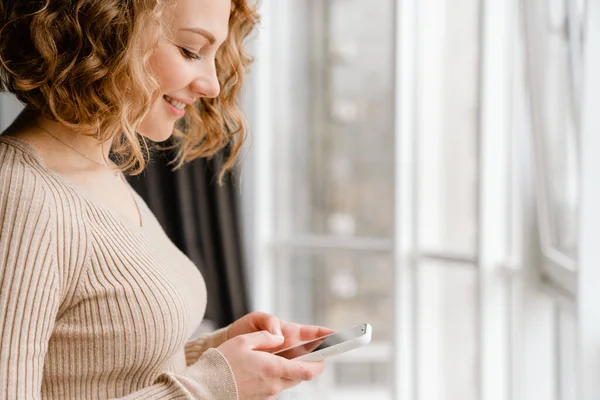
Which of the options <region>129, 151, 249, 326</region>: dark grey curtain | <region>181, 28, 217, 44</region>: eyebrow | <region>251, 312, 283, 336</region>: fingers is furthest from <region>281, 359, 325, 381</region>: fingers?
<region>129, 151, 249, 326</region>: dark grey curtain

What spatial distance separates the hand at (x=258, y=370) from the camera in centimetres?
112

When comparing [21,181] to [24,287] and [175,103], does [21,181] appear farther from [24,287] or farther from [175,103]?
[175,103]

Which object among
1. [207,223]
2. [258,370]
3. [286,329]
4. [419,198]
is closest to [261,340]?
[258,370]

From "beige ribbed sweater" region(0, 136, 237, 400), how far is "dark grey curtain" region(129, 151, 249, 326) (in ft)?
6.19

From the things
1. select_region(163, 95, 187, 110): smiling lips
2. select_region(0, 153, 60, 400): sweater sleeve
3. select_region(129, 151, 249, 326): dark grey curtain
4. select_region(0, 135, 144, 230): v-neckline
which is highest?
select_region(163, 95, 187, 110): smiling lips

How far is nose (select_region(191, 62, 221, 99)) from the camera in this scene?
1.23m

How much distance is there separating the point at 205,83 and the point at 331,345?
1.56ft

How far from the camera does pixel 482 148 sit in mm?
2340

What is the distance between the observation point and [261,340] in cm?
117

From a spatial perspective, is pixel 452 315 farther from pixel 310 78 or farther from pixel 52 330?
pixel 52 330

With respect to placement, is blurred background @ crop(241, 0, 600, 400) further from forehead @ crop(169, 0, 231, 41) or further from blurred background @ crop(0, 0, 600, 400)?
forehead @ crop(169, 0, 231, 41)

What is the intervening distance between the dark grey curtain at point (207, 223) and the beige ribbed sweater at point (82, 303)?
1.89 metres

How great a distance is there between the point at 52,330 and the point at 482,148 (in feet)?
5.37

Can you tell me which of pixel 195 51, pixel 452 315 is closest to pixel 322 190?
pixel 452 315
